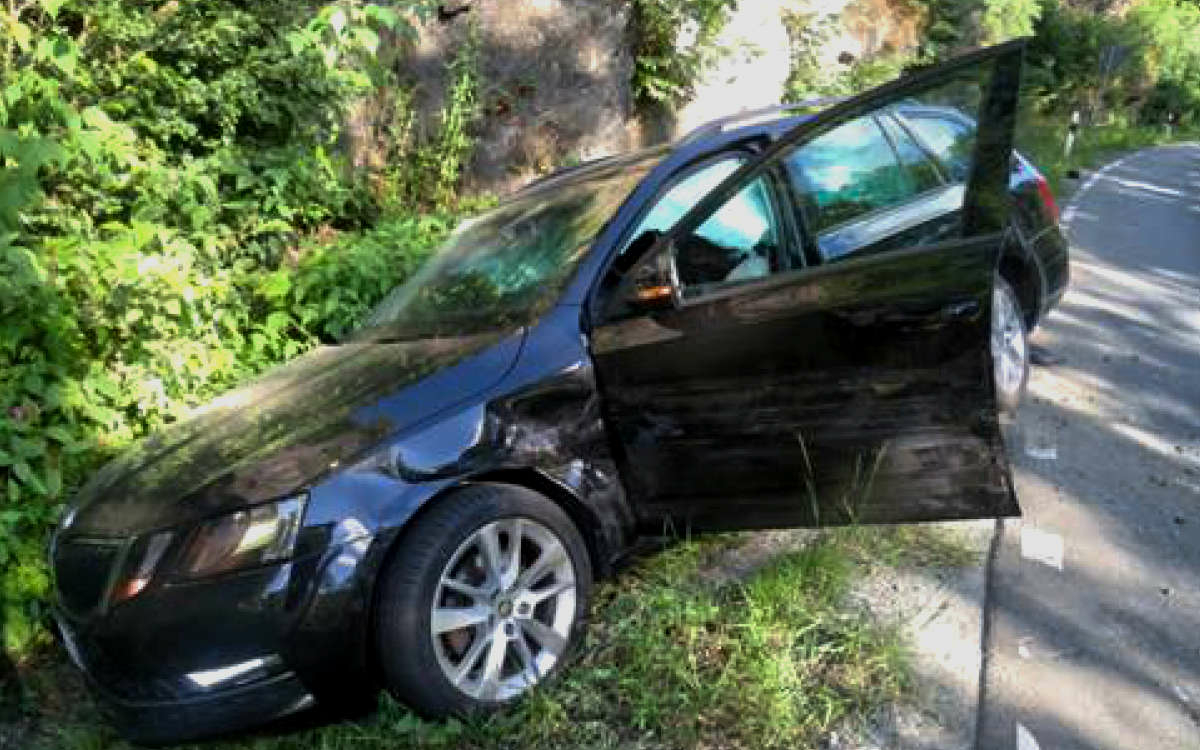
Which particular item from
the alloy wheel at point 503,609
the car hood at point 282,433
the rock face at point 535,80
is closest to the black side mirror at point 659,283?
the car hood at point 282,433

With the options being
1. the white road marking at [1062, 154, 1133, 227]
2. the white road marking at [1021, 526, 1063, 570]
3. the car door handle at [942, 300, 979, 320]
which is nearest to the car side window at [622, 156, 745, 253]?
the car door handle at [942, 300, 979, 320]

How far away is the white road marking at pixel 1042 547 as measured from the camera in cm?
399

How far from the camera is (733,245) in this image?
3.58 m

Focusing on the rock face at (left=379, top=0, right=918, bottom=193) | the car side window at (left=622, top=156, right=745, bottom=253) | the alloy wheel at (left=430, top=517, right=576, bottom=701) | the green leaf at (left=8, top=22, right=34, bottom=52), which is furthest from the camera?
the rock face at (left=379, top=0, right=918, bottom=193)

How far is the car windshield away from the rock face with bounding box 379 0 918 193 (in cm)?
391

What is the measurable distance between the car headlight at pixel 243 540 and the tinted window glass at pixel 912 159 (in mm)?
2418

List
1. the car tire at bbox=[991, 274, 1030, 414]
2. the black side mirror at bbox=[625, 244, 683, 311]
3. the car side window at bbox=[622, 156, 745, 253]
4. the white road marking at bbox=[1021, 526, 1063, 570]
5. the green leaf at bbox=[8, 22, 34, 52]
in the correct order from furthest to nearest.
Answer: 1. the green leaf at bbox=[8, 22, 34, 52]
2. the car tire at bbox=[991, 274, 1030, 414]
3. the white road marking at bbox=[1021, 526, 1063, 570]
4. the car side window at bbox=[622, 156, 745, 253]
5. the black side mirror at bbox=[625, 244, 683, 311]

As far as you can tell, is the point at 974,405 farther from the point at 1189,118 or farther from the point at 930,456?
the point at 1189,118

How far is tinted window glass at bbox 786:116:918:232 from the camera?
3.72 meters

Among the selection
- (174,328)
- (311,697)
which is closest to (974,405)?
(311,697)

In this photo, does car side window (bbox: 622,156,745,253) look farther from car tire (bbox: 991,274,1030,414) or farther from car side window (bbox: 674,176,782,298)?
car tire (bbox: 991,274,1030,414)

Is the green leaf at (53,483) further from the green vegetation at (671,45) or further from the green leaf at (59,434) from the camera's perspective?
the green vegetation at (671,45)

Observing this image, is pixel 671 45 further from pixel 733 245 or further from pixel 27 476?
pixel 27 476

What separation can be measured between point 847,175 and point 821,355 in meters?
0.79
